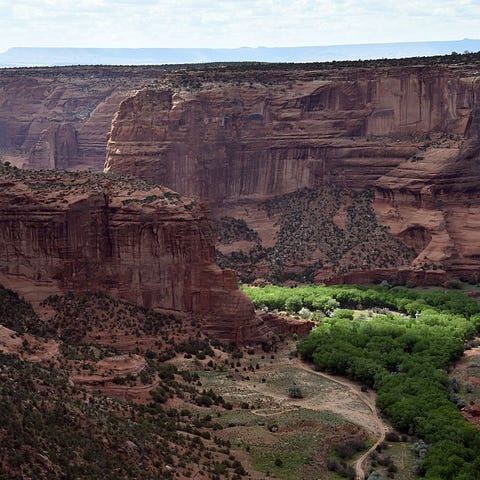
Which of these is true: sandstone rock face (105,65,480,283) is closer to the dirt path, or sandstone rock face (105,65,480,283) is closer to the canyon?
the canyon

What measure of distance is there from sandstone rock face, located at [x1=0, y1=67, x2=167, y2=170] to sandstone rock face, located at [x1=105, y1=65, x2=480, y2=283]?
33.1m

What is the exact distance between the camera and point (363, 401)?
2213 inches

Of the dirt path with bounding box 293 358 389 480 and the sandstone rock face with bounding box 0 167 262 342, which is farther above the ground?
the sandstone rock face with bounding box 0 167 262 342

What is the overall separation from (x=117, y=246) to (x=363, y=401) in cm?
1585

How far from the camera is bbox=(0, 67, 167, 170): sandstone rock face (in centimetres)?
12544

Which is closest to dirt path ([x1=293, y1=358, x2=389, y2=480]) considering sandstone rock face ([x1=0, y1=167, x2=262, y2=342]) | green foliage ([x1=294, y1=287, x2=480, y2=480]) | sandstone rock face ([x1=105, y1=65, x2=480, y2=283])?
green foliage ([x1=294, y1=287, x2=480, y2=480])

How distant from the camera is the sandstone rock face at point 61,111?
125 m

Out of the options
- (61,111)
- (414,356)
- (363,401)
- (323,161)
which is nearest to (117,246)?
(363,401)

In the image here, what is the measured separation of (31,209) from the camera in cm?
5794

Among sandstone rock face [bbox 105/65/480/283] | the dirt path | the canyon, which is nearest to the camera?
the dirt path

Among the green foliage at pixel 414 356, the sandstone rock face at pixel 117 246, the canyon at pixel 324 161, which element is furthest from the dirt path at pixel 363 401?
the canyon at pixel 324 161

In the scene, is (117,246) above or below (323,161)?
below

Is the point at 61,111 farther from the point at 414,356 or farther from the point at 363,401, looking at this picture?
the point at 363,401

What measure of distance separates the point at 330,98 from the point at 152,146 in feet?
55.9
